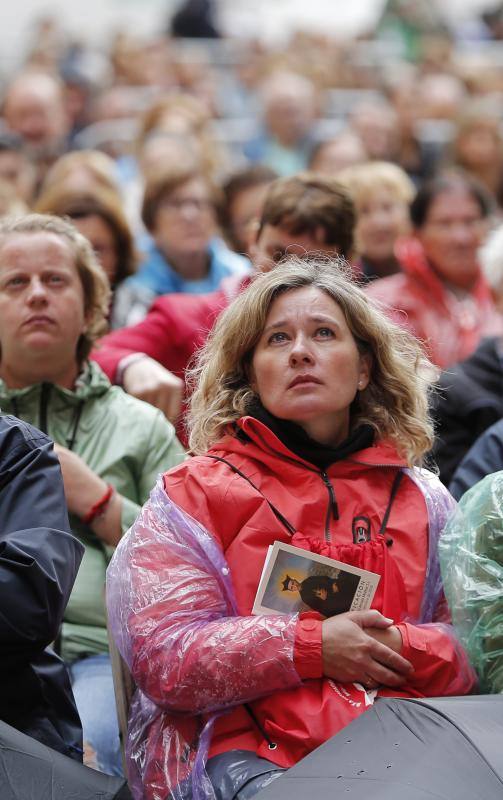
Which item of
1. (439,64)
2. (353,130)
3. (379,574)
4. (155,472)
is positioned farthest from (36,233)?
(439,64)

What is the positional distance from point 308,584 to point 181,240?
2.89 m

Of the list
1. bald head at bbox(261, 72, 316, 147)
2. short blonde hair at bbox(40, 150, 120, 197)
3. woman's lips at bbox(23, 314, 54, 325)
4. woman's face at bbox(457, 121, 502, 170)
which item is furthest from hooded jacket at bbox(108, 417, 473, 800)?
bald head at bbox(261, 72, 316, 147)

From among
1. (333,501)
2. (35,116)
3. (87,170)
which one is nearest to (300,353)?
(333,501)

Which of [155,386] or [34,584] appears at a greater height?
[34,584]

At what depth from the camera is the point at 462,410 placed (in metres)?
3.87

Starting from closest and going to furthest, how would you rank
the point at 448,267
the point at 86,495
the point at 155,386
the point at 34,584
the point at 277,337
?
the point at 34,584 < the point at 277,337 < the point at 86,495 < the point at 155,386 < the point at 448,267

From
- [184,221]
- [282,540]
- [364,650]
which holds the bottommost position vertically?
[184,221]

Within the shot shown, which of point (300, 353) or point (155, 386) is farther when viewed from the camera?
point (155, 386)

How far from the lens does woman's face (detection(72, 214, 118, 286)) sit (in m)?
4.72

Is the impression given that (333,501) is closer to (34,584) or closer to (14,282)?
(34,584)

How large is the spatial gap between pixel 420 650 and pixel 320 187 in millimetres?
1877

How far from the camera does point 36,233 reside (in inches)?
139

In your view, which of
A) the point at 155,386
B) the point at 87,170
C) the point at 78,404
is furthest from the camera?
the point at 87,170

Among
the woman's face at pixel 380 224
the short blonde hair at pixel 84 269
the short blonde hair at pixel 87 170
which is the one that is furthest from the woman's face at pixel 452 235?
the short blonde hair at pixel 84 269
